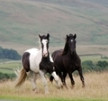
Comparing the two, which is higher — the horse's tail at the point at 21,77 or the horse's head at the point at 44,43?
the horse's head at the point at 44,43

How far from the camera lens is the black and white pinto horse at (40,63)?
21070mm

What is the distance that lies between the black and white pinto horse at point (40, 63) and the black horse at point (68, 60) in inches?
54.6

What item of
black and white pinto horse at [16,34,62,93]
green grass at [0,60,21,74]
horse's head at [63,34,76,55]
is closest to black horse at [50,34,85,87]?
horse's head at [63,34,76,55]

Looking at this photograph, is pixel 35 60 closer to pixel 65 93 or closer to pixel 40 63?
pixel 40 63

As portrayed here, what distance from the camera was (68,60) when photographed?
76.4 ft

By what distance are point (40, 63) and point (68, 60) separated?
2187 millimetres

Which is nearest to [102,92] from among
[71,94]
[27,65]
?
[71,94]

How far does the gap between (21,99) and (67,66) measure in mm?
5635

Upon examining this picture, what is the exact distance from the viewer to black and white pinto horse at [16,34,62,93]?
21070 millimetres

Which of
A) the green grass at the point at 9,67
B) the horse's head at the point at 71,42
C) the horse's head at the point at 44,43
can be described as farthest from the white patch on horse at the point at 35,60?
the green grass at the point at 9,67

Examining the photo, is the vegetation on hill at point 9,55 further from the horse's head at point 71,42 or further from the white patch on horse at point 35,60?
the horse's head at point 71,42

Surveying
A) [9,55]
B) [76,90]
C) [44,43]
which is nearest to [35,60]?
[44,43]

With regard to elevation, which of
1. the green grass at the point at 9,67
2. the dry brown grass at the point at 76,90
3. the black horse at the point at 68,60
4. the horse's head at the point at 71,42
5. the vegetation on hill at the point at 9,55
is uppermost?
the horse's head at the point at 71,42

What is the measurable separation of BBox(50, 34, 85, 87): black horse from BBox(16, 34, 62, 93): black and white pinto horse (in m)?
1.39
